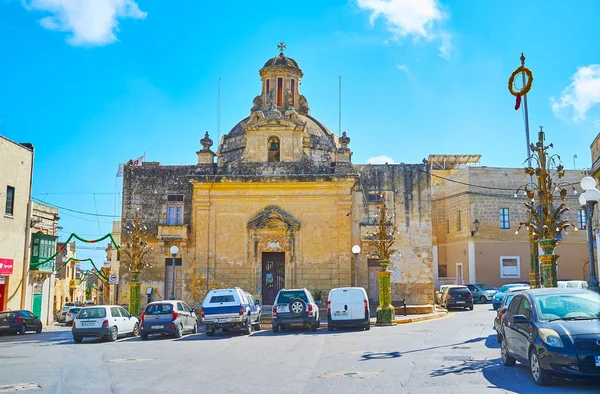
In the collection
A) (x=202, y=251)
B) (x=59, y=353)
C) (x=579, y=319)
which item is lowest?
(x=59, y=353)

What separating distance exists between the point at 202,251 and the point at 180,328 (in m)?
10.9

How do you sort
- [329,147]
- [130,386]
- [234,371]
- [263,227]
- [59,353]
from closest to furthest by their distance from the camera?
1. [130,386]
2. [234,371]
3. [59,353]
4. [263,227]
5. [329,147]

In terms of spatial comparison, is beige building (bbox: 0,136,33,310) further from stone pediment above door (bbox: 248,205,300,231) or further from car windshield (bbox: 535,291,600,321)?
car windshield (bbox: 535,291,600,321)

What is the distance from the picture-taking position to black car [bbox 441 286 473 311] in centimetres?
3397

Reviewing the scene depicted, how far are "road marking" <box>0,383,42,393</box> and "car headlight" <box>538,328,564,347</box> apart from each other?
837 cm

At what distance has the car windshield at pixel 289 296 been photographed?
22844 millimetres

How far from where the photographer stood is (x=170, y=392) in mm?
9898

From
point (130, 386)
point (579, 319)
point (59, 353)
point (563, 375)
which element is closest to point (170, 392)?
point (130, 386)

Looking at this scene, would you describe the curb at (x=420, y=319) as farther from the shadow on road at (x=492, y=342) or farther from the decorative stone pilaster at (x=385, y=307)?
the shadow on road at (x=492, y=342)

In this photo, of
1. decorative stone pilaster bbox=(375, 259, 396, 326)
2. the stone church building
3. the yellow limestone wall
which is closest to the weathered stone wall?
the stone church building

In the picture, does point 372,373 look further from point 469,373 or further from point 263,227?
point 263,227

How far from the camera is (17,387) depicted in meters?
10.7

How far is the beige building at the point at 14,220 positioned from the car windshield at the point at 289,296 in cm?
1573

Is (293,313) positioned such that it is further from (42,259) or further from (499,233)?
(499,233)
